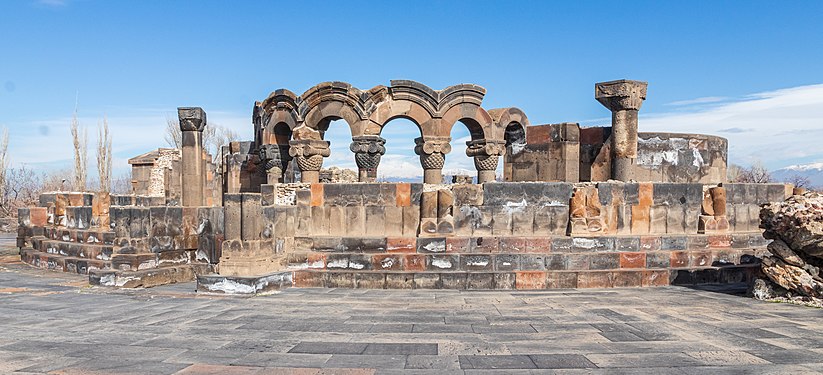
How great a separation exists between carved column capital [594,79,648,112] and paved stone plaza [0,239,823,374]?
4325mm

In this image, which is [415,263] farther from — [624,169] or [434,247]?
[624,169]

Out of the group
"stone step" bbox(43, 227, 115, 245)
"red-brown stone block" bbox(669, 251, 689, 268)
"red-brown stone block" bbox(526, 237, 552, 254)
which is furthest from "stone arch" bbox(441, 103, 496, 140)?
"stone step" bbox(43, 227, 115, 245)

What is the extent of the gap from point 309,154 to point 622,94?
6.00m

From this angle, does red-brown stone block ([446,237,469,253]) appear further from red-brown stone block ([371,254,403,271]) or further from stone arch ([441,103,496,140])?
stone arch ([441,103,496,140])

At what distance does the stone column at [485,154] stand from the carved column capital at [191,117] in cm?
537

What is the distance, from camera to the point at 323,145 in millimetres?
10891

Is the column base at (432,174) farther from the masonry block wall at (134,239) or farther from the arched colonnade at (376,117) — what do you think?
the masonry block wall at (134,239)

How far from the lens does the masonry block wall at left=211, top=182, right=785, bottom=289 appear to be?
273 inches

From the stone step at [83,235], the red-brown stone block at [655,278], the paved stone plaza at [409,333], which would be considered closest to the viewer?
the paved stone plaza at [409,333]

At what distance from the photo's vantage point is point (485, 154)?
11.5 meters

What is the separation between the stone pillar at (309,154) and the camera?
10688mm

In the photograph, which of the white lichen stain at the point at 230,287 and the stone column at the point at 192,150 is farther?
the stone column at the point at 192,150

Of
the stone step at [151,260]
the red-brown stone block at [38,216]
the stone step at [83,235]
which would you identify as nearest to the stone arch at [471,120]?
the stone step at [151,260]

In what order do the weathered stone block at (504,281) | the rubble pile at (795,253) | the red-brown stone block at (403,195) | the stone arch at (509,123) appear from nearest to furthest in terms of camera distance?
the rubble pile at (795,253), the weathered stone block at (504,281), the red-brown stone block at (403,195), the stone arch at (509,123)
